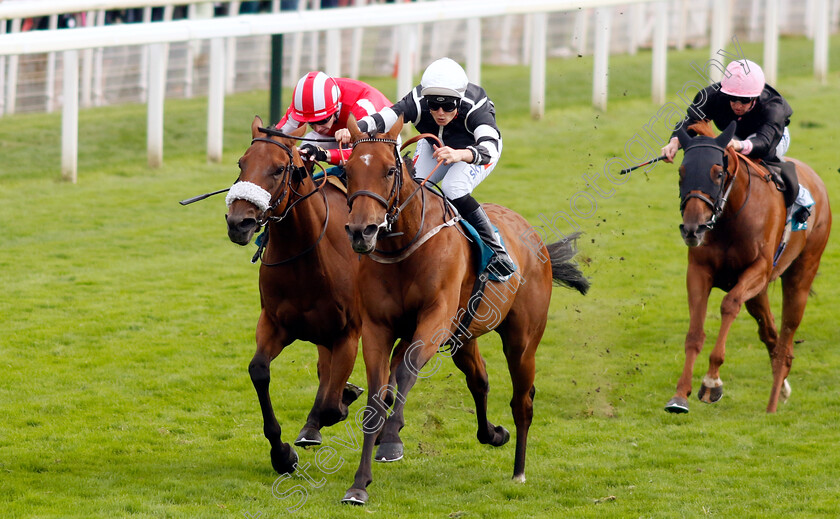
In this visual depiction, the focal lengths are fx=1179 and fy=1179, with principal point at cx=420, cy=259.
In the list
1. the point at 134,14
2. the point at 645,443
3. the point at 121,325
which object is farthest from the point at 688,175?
the point at 134,14

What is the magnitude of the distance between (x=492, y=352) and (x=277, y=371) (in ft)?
5.63

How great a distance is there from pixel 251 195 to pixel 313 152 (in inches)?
35.7

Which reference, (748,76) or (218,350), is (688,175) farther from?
(218,350)

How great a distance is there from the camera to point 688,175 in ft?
23.2

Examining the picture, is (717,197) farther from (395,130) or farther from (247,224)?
(247,224)

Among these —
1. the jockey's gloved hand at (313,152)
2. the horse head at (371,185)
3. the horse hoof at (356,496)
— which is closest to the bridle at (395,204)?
the horse head at (371,185)

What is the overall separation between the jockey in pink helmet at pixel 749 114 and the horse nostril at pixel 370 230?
2.92 metres

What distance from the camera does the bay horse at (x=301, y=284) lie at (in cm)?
621

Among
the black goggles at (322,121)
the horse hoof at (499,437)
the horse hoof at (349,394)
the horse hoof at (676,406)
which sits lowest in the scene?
the horse hoof at (499,437)

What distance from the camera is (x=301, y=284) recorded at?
20.7 ft

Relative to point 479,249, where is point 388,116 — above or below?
above

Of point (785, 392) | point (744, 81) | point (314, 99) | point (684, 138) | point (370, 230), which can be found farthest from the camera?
point (785, 392)

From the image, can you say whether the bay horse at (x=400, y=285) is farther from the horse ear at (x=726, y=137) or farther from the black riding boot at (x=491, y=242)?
the horse ear at (x=726, y=137)

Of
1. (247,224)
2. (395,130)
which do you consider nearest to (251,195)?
(247,224)
